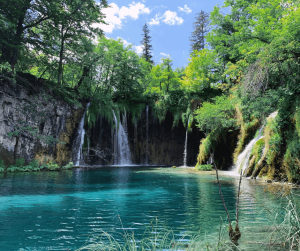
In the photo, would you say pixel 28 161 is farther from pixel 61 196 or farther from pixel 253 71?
pixel 253 71

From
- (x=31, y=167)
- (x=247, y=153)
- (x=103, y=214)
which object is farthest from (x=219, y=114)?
(x=31, y=167)

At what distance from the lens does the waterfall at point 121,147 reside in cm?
2641

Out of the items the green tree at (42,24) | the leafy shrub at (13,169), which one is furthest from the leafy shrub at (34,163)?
the green tree at (42,24)

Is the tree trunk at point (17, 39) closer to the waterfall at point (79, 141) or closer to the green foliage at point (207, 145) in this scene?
the waterfall at point (79, 141)

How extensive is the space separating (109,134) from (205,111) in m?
11.9

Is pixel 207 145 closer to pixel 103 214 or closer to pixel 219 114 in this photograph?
pixel 219 114

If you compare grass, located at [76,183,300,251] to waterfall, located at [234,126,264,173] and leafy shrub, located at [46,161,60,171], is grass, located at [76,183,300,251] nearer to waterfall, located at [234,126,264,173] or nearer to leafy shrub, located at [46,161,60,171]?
waterfall, located at [234,126,264,173]

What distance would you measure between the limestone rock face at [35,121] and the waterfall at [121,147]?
513 centimetres

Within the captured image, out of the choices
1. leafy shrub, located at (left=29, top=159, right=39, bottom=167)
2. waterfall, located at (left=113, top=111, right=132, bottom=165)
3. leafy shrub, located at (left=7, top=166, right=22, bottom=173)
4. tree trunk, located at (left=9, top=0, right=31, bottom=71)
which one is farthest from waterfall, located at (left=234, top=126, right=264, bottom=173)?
tree trunk, located at (left=9, top=0, right=31, bottom=71)

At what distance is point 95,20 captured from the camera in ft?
68.9

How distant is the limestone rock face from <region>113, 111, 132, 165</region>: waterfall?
5133 millimetres

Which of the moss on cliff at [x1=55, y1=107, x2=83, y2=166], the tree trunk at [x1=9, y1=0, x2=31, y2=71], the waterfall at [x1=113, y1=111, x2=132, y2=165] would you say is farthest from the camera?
the waterfall at [x1=113, y1=111, x2=132, y2=165]

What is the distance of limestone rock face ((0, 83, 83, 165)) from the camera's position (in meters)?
16.8

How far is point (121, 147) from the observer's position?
26.8m
